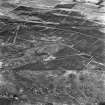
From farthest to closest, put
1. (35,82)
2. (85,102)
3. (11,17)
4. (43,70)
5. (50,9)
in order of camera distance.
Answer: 1. (50,9)
2. (11,17)
3. (43,70)
4. (35,82)
5. (85,102)

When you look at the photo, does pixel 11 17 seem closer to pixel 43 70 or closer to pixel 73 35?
pixel 73 35

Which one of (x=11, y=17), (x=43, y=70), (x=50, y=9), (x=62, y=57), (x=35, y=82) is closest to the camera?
(x=35, y=82)

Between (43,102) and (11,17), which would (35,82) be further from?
(11,17)

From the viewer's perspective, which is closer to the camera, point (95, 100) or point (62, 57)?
point (95, 100)

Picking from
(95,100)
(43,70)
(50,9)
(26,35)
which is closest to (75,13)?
(50,9)

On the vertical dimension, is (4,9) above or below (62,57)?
above

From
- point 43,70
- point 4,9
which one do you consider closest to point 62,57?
point 43,70
